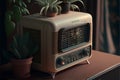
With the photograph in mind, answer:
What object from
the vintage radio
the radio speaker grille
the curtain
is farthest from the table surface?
the curtain

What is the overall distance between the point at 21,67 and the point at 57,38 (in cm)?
25

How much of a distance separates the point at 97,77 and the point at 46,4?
0.50m

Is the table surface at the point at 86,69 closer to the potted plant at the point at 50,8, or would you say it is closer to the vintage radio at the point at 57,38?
the vintage radio at the point at 57,38

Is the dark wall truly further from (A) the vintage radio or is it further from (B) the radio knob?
(B) the radio knob

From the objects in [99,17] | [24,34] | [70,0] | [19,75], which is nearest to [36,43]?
[24,34]

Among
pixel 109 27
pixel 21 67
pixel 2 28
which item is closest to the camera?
pixel 21 67

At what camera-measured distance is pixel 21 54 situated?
1.63 metres

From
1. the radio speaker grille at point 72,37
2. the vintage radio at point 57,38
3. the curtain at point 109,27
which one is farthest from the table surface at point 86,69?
the curtain at point 109,27

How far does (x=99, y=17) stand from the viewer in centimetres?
262

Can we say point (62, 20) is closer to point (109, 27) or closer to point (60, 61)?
point (60, 61)

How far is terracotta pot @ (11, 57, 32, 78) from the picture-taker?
1600 mm

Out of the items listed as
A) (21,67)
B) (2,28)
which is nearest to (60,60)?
(21,67)

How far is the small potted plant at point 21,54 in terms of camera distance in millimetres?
1604

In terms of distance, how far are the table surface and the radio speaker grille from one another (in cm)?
15
